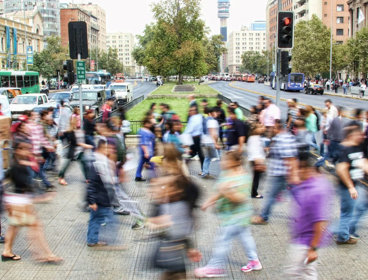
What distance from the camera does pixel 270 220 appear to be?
8.06 meters

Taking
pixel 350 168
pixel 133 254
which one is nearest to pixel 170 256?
pixel 133 254

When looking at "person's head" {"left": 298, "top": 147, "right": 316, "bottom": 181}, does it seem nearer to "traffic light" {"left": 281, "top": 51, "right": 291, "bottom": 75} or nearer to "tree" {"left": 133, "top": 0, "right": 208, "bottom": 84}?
"traffic light" {"left": 281, "top": 51, "right": 291, "bottom": 75}

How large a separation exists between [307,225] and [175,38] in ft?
186

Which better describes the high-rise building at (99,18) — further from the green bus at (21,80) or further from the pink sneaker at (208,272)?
the pink sneaker at (208,272)

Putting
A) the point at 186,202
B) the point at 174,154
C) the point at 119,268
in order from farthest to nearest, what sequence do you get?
the point at 119,268
the point at 174,154
the point at 186,202

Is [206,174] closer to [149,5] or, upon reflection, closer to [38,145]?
[38,145]

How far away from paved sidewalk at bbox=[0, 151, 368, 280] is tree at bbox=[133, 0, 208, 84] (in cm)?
5178

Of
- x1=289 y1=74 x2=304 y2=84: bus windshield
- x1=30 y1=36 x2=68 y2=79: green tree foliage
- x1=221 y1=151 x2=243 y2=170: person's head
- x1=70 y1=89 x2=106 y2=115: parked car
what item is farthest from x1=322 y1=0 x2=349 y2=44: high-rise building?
x1=221 y1=151 x2=243 y2=170: person's head

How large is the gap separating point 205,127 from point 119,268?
592cm

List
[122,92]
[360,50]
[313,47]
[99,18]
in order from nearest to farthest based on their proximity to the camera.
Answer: [122,92] < [360,50] < [313,47] < [99,18]

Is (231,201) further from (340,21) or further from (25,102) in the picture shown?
(340,21)

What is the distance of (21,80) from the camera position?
4109cm

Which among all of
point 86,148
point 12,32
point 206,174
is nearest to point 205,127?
point 206,174

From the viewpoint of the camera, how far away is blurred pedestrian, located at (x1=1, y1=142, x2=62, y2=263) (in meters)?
5.82
